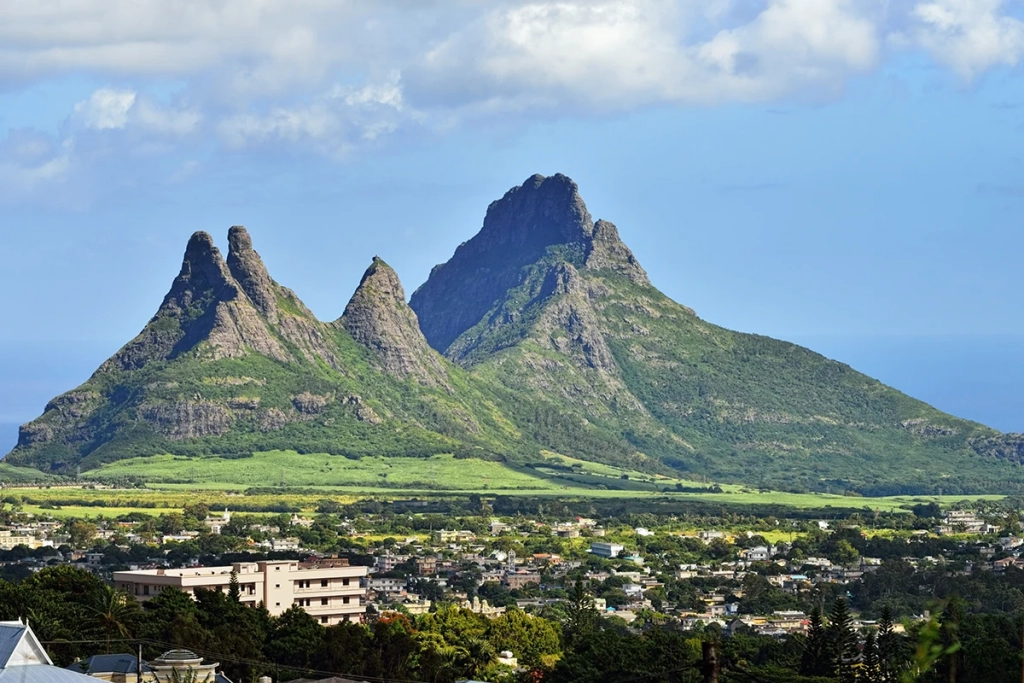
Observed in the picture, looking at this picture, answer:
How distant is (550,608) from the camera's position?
533 ft

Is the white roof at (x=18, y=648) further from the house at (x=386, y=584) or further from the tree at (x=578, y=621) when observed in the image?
the house at (x=386, y=584)

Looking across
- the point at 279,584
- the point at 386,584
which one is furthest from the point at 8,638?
the point at 386,584

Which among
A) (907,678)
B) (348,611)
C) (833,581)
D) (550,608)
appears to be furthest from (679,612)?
(907,678)

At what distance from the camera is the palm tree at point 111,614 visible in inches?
3743

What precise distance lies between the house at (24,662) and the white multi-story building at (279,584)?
64168 millimetres

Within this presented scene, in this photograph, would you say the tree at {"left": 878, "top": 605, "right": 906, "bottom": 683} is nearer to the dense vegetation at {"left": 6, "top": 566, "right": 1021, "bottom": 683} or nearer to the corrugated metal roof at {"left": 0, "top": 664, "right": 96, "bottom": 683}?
the dense vegetation at {"left": 6, "top": 566, "right": 1021, "bottom": 683}

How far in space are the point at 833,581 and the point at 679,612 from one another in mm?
27571

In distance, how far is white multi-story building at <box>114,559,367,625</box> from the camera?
128 m

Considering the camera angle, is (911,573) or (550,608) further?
(911,573)

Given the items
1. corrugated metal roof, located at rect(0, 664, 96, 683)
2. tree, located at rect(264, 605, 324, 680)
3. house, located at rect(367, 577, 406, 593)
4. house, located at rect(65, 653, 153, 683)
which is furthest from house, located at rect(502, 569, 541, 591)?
corrugated metal roof, located at rect(0, 664, 96, 683)

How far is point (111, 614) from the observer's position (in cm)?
9644

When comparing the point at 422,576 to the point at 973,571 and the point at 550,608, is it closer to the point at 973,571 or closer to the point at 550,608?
the point at 550,608

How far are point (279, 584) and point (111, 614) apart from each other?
34237 mm

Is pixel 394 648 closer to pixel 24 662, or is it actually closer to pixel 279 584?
pixel 279 584
